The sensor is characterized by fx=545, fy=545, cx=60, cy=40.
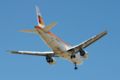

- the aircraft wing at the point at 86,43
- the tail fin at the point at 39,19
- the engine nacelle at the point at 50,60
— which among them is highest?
the tail fin at the point at 39,19

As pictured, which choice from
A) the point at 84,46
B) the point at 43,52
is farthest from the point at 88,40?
the point at 43,52

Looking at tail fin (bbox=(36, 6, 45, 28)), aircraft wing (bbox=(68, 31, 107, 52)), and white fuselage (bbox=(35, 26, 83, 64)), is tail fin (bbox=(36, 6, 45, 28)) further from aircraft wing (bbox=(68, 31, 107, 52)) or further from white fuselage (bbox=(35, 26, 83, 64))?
aircraft wing (bbox=(68, 31, 107, 52))

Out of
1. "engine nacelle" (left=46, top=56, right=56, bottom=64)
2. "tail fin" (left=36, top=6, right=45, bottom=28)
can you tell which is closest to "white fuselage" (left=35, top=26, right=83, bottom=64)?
"engine nacelle" (left=46, top=56, right=56, bottom=64)

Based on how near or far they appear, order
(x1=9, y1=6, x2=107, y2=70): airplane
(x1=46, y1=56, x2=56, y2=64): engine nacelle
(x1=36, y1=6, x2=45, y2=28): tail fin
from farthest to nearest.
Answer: (x1=36, y1=6, x2=45, y2=28): tail fin
(x1=46, y1=56, x2=56, y2=64): engine nacelle
(x1=9, y1=6, x2=107, y2=70): airplane

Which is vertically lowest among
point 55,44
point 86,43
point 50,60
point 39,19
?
point 86,43

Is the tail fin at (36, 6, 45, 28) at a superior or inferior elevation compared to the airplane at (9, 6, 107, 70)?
superior

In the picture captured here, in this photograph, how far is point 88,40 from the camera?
368 ft

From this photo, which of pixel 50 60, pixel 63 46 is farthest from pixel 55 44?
pixel 50 60

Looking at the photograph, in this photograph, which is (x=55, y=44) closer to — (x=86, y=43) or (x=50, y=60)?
(x=86, y=43)

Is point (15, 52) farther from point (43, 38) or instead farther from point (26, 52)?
point (43, 38)

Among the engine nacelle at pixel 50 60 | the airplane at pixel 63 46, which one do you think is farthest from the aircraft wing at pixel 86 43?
the engine nacelle at pixel 50 60

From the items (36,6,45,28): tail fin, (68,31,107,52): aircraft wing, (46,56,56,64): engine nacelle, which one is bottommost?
(68,31,107,52): aircraft wing

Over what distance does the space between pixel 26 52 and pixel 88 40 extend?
16912 millimetres

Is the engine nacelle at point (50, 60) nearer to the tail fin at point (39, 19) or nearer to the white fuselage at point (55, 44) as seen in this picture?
the white fuselage at point (55, 44)
